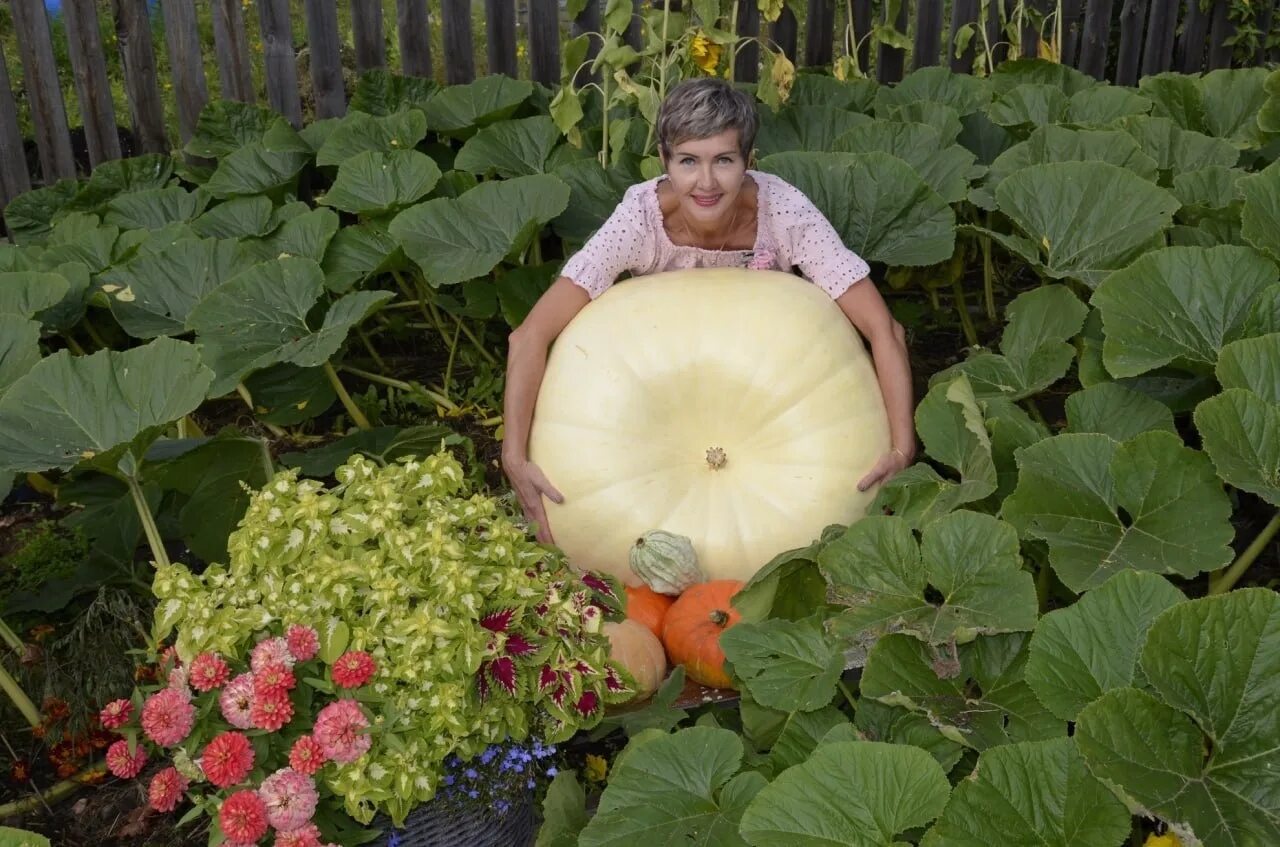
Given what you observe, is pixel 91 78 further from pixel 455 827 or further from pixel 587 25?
pixel 455 827

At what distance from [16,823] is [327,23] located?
3114 mm

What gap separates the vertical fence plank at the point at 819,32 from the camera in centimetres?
486

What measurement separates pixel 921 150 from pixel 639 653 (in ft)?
6.01

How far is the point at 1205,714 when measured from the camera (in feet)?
5.11

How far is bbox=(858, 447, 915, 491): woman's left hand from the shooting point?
2.65 meters

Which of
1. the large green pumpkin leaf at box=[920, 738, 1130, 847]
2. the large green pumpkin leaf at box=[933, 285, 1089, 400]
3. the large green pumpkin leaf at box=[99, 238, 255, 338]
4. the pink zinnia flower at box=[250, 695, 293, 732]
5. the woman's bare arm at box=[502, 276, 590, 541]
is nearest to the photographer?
the large green pumpkin leaf at box=[920, 738, 1130, 847]

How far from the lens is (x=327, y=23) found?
14.6ft

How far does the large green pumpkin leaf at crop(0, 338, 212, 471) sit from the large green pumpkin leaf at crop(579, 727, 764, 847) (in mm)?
1069

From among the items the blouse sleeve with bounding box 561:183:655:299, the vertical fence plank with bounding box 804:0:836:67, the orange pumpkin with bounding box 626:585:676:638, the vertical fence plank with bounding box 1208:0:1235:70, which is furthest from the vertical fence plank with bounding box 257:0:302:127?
the vertical fence plank with bounding box 1208:0:1235:70

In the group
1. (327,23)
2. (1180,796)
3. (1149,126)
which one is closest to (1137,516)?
(1180,796)

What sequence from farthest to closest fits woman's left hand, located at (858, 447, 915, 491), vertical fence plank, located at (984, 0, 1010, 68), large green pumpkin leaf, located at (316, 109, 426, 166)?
vertical fence plank, located at (984, 0, 1010, 68)
large green pumpkin leaf, located at (316, 109, 426, 166)
woman's left hand, located at (858, 447, 915, 491)

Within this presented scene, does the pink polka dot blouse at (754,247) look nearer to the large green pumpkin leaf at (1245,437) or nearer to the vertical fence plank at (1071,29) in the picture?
the large green pumpkin leaf at (1245,437)

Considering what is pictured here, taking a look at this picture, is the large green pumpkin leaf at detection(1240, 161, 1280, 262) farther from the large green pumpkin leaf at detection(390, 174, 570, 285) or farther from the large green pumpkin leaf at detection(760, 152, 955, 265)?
the large green pumpkin leaf at detection(390, 174, 570, 285)

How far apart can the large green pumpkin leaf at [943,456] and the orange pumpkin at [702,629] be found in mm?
357
